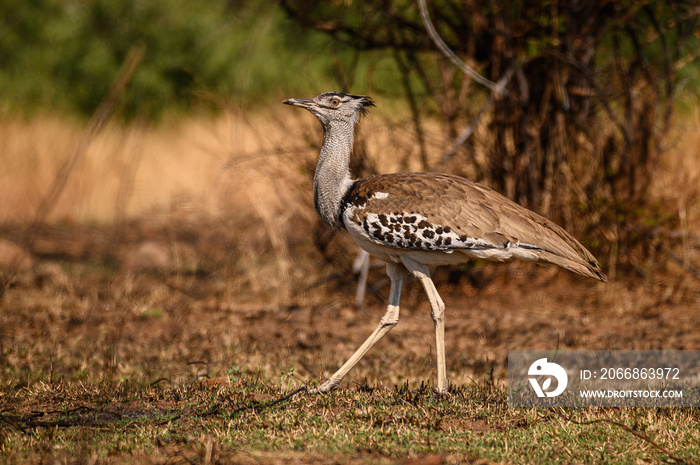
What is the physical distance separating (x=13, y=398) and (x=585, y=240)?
4873mm

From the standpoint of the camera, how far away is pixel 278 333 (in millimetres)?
6273

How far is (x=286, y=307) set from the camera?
7.00m

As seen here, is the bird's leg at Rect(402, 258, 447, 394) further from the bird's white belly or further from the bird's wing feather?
the bird's wing feather

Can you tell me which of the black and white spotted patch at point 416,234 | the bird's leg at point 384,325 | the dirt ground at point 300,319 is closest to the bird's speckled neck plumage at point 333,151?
the black and white spotted patch at point 416,234

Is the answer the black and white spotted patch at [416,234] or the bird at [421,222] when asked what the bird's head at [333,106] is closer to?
the bird at [421,222]

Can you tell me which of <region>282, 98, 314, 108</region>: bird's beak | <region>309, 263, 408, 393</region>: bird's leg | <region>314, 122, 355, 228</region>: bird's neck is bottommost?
<region>309, 263, 408, 393</region>: bird's leg

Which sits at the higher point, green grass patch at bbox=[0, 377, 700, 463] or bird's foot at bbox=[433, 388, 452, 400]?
bird's foot at bbox=[433, 388, 452, 400]

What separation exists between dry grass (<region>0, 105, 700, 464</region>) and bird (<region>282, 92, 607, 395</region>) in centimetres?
65

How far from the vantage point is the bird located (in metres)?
4.37

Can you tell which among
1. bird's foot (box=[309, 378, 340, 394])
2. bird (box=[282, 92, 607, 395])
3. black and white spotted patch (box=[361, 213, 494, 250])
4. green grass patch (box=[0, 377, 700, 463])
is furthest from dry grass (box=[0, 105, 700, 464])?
black and white spotted patch (box=[361, 213, 494, 250])

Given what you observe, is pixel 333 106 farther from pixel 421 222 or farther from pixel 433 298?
pixel 433 298

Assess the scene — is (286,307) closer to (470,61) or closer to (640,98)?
(470,61)

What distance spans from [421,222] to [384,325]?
27.0 inches

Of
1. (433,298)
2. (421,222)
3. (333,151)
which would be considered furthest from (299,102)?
(433,298)
